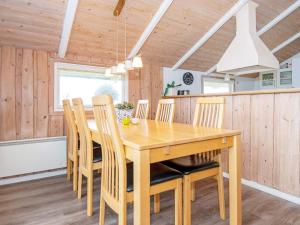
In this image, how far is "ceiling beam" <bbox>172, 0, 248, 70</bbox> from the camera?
127 inches

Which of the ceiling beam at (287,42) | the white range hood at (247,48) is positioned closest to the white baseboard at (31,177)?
the white range hood at (247,48)

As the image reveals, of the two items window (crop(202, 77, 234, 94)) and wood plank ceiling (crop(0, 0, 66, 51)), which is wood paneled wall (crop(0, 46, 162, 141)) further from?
window (crop(202, 77, 234, 94))

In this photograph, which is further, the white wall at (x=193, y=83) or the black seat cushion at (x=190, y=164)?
the white wall at (x=193, y=83)

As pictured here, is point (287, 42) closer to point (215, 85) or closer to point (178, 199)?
point (215, 85)

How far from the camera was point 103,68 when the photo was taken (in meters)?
3.53

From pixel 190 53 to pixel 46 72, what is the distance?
2.52 metres

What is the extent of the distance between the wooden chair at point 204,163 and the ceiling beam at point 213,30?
186 centimetres

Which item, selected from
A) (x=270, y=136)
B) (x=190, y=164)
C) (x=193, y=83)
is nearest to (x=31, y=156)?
(x=190, y=164)

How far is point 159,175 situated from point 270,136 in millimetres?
1576

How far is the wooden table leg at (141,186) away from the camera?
1230mm

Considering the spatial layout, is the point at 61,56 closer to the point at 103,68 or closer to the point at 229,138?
the point at 103,68

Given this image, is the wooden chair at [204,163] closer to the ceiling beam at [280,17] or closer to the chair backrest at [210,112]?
the chair backrest at [210,112]

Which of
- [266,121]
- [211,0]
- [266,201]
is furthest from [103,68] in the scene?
[266,201]

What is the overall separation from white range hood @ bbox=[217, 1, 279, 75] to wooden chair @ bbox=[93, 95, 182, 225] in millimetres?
2576
